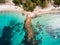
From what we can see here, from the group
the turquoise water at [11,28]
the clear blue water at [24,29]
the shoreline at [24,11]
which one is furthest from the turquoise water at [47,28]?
the turquoise water at [11,28]

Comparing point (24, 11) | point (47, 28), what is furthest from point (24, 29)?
point (24, 11)

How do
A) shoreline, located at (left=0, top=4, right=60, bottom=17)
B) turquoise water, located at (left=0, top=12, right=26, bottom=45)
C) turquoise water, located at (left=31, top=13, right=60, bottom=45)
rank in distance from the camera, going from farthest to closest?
shoreline, located at (left=0, top=4, right=60, bottom=17)
turquoise water, located at (left=0, top=12, right=26, bottom=45)
turquoise water, located at (left=31, top=13, right=60, bottom=45)

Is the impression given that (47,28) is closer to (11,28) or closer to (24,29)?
(24,29)

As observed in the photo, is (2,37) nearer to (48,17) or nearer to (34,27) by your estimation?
(34,27)

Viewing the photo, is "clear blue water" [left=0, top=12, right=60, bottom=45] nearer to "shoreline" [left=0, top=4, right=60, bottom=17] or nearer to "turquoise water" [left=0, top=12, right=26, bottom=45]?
"turquoise water" [left=0, top=12, right=26, bottom=45]

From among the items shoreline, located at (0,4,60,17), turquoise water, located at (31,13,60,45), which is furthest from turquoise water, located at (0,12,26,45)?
turquoise water, located at (31,13,60,45)

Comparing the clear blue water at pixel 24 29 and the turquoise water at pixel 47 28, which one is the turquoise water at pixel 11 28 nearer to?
the clear blue water at pixel 24 29
